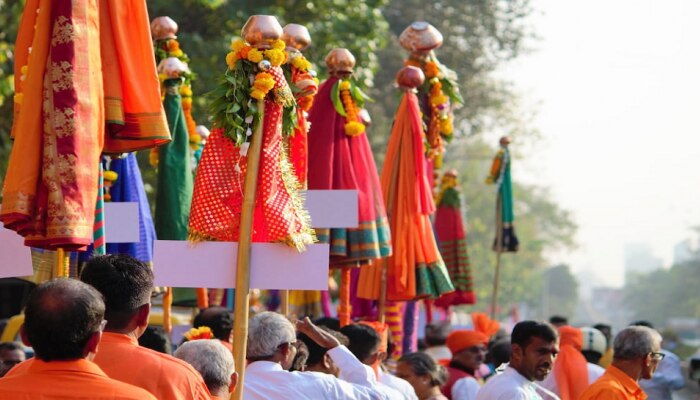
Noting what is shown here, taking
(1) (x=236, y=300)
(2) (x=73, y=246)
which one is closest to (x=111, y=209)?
(1) (x=236, y=300)

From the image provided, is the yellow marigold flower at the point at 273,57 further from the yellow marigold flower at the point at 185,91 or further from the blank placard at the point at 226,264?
the yellow marigold flower at the point at 185,91

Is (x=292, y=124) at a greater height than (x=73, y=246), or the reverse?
(x=292, y=124)

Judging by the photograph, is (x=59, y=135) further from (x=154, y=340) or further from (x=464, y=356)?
(x=464, y=356)

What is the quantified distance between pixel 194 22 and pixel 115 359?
13.8m

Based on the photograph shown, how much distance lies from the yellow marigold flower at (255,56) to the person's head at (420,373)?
10.1ft

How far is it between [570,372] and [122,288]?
537cm

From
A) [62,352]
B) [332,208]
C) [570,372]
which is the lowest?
[570,372]

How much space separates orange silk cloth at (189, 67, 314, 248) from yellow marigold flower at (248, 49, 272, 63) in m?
0.08

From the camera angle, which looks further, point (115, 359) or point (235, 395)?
point (235, 395)

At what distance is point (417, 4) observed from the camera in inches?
986

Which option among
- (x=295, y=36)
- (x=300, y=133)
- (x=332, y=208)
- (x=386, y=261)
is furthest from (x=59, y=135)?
(x=386, y=261)

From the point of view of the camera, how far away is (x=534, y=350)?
6.77 meters

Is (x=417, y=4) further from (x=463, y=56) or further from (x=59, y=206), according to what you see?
(x=59, y=206)

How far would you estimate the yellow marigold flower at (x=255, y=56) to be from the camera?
5801 millimetres
